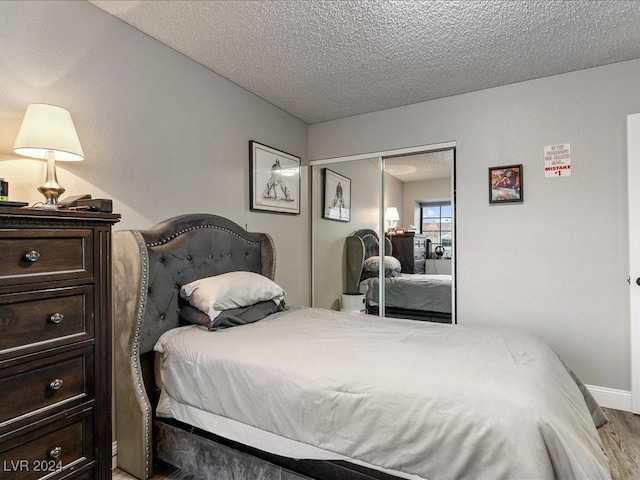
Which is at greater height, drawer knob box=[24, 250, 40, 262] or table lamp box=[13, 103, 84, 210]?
table lamp box=[13, 103, 84, 210]

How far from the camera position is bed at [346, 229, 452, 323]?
3.31 meters

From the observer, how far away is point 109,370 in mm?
1469

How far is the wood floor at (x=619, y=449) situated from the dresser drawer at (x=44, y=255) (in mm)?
1234

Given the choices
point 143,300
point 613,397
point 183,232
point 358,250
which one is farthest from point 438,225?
point 143,300

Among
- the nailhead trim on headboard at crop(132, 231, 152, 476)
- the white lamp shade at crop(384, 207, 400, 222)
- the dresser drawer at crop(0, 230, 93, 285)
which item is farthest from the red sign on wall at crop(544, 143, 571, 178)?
the dresser drawer at crop(0, 230, 93, 285)

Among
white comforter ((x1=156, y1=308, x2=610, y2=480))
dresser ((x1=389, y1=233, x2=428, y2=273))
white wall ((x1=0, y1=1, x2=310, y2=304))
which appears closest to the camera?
white comforter ((x1=156, y1=308, x2=610, y2=480))

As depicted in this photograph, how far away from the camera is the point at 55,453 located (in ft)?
4.24

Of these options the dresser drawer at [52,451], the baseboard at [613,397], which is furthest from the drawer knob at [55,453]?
the baseboard at [613,397]

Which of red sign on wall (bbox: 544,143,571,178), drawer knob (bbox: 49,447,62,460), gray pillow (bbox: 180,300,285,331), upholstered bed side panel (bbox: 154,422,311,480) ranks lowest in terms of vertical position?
upholstered bed side panel (bbox: 154,422,311,480)

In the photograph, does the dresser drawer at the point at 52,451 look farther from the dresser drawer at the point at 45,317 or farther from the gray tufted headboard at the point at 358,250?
the gray tufted headboard at the point at 358,250

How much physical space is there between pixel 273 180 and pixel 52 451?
2.56 m

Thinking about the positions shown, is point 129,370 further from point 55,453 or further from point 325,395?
point 325,395

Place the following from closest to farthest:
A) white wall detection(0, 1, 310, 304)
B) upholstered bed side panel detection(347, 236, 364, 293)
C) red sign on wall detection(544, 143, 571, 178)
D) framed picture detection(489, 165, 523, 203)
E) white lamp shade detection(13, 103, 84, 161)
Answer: white lamp shade detection(13, 103, 84, 161)
white wall detection(0, 1, 310, 304)
red sign on wall detection(544, 143, 571, 178)
framed picture detection(489, 165, 523, 203)
upholstered bed side panel detection(347, 236, 364, 293)

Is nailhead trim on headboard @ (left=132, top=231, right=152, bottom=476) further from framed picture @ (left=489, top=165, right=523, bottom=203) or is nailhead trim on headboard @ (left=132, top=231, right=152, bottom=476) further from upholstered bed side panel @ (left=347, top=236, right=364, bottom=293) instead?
framed picture @ (left=489, top=165, right=523, bottom=203)
